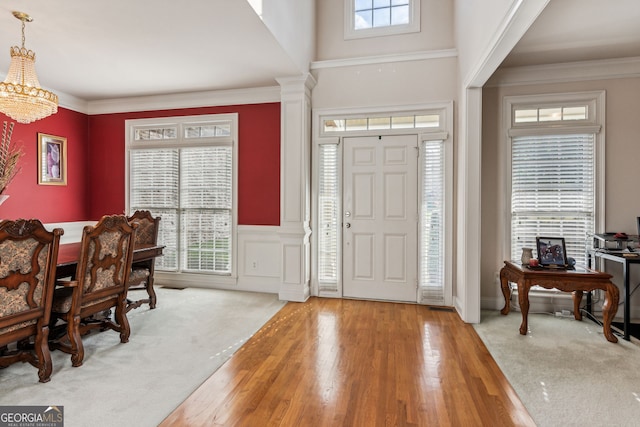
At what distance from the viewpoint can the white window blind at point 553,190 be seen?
3703 millimetres

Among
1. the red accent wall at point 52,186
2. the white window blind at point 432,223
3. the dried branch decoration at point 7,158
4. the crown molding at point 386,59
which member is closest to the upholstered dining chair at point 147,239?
the dried branch decoration at point 7,158

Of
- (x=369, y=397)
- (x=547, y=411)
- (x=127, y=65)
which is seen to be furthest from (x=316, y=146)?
(x=547, y=411)

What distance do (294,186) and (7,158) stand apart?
3.18 meters

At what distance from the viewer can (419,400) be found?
6.82 feet

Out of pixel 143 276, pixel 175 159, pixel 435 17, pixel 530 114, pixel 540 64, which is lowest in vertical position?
pixel 143 276

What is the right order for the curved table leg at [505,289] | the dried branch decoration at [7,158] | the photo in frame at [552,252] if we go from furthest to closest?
the curved table leg at [505,289] → the dried branch decoration at [7,158] → the photo in frame at [552,252]

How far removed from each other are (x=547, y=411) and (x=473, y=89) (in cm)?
289

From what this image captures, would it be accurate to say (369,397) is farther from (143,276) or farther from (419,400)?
(143,276)

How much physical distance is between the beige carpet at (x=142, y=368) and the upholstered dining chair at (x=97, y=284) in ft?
0.53

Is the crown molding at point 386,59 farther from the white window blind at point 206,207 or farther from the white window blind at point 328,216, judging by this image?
the white window blind at point 206,207

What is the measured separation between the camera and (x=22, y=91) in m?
2.85

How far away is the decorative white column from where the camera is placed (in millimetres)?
4156

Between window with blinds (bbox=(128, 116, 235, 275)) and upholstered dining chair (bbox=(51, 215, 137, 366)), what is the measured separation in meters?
1.88

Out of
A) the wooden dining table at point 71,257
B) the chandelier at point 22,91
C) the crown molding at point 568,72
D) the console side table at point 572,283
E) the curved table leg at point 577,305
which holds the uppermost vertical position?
the crown molding at point 568,72
